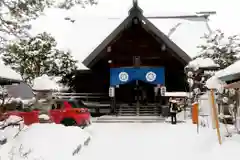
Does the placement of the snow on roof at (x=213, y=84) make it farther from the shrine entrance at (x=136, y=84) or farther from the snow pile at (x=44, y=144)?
the shrine entrance at (x=136, y=84)

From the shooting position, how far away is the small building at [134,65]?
2000 cm

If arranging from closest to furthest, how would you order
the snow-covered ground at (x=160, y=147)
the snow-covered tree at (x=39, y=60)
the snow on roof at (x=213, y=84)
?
1. the snow-covered ground at (x=160, y=147)
2. the snow on roof at (x=213, y=84)
3. the snow-covered tree at (x=39, y=60)

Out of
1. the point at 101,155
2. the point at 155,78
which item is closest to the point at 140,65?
the point at 155,78

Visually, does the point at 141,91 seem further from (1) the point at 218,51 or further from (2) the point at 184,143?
(2) the point at 184,143

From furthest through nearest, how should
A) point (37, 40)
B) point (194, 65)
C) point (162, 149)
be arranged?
point (37, 40), point (194, 65), point (162, 149)

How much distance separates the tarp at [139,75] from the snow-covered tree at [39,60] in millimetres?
3364

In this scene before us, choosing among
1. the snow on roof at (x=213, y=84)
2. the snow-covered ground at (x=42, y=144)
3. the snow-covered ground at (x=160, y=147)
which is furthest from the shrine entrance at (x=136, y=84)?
the snow-covered ground at (x=42, y=144)

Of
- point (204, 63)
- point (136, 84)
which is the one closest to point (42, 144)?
point (204, 63)

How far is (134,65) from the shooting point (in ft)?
68.0

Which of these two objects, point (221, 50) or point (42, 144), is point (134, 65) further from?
point (42, 144)

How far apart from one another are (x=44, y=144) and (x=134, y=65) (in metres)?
13.9

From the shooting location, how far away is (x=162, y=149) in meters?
8.76

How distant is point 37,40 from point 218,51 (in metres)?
12.1

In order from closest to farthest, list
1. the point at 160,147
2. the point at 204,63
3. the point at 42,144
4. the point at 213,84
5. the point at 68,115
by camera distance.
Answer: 1. the point at 42,144
2. the point at 160,147
3. the point at 213,84
4. the point at 68,115
5. the point at 204,63
